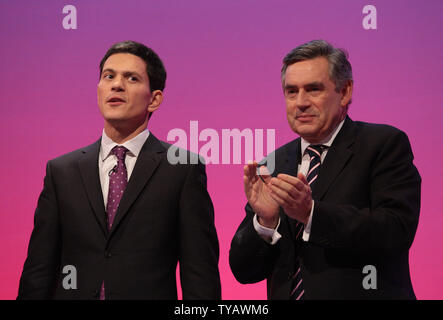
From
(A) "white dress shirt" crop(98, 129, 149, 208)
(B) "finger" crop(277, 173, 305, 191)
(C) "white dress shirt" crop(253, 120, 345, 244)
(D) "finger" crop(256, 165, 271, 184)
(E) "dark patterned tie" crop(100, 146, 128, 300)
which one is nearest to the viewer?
(B) "finger" crop(277, 173, 305, 191)

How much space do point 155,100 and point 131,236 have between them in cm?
72

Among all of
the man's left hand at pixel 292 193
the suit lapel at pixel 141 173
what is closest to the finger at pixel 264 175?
the man's left hand at pixel 292 193

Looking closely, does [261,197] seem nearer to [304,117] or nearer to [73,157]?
[304,117]

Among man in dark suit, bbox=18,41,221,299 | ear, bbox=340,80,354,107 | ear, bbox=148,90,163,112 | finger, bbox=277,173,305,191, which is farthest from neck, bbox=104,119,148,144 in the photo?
ear, bbox=340,80,354,107

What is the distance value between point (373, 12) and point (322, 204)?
4.57 feet

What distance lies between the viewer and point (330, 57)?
2814 mm

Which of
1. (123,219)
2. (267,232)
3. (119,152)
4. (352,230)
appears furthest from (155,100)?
(352,230)

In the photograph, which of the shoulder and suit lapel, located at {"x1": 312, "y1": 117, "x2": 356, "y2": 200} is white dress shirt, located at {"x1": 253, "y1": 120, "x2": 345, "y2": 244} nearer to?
suit lapel, located at {"x1": 312, "y1": 117, "x2": 356, "y2": 200}

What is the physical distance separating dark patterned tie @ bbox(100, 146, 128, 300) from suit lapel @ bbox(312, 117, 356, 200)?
2.78 ft

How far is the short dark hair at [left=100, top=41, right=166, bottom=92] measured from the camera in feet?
9.84

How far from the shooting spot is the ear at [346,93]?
2850 millimetres
